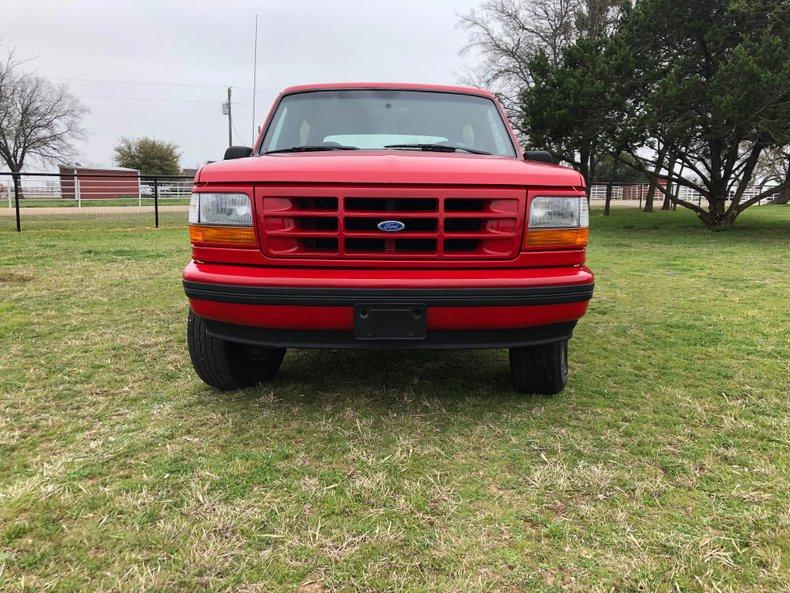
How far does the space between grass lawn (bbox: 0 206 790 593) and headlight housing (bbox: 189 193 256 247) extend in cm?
87

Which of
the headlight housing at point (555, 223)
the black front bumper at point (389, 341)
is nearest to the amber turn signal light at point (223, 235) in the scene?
the black front bumper at point (389, 341)

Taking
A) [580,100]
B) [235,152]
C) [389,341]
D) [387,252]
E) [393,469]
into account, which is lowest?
[393,469]

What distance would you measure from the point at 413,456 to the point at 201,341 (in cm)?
128

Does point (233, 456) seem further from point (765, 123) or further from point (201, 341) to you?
point (765, 123)

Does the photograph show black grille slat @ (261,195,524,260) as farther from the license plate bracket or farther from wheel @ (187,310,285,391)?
wheel @ (187,310,285,391)

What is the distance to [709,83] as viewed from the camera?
12352 mm

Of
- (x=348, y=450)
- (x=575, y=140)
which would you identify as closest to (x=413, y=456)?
(x=348, y=450)

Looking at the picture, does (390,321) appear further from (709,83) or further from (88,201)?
(88,201)

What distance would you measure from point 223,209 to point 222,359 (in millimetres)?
843

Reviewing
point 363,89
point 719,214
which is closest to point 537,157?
point 363,89

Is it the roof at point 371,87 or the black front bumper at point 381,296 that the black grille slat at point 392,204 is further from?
the roof at point 371,87

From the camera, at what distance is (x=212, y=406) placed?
9.08ft

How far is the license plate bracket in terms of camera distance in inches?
89.8

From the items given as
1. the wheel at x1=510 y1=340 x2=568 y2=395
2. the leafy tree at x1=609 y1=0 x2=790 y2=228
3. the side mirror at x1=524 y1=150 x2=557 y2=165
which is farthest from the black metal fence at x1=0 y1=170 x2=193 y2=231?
the leafy tree at x1=609 y1=0 x2=790 y2=228
